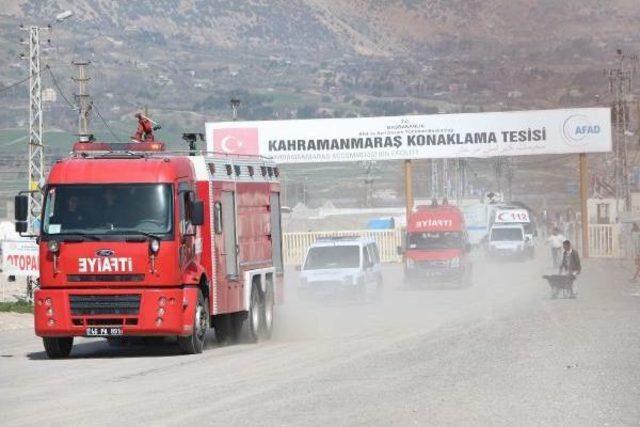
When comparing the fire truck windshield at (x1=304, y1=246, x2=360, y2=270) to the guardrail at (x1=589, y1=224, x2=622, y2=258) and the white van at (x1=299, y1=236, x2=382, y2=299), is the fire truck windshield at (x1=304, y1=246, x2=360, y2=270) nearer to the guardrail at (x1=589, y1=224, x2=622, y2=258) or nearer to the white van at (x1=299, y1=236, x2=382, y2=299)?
the white van at (x1=299, y1=236, x2=382, y2=299)

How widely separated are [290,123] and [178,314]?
160 feet

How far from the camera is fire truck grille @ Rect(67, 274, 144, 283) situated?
22.9 meters

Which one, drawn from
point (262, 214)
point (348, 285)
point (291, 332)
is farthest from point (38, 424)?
point (348, 285)

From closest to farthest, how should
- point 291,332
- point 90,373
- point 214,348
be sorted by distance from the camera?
point 90,373, point 214,348, point 291,332

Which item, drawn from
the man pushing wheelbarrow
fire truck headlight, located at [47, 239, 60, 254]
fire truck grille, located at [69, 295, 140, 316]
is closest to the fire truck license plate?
fire truck grille, located at [69, 295, 140, 316]

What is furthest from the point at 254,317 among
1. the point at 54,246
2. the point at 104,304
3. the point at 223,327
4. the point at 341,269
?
the point at 341,269

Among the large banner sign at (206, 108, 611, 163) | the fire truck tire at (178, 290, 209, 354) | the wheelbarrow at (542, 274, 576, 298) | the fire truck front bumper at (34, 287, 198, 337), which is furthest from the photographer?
the large banner sign at (206, 108, 611, 163)

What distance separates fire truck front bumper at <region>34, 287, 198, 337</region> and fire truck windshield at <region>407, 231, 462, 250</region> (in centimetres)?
3035

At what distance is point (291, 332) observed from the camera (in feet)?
98.0

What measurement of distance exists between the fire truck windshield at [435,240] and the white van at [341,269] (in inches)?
238

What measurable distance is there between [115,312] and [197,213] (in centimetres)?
177

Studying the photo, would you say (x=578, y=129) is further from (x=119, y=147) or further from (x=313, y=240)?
(x=119, y=147)

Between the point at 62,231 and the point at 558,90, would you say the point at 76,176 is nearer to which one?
the point at 62,231

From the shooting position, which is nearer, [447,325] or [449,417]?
[449,417]
